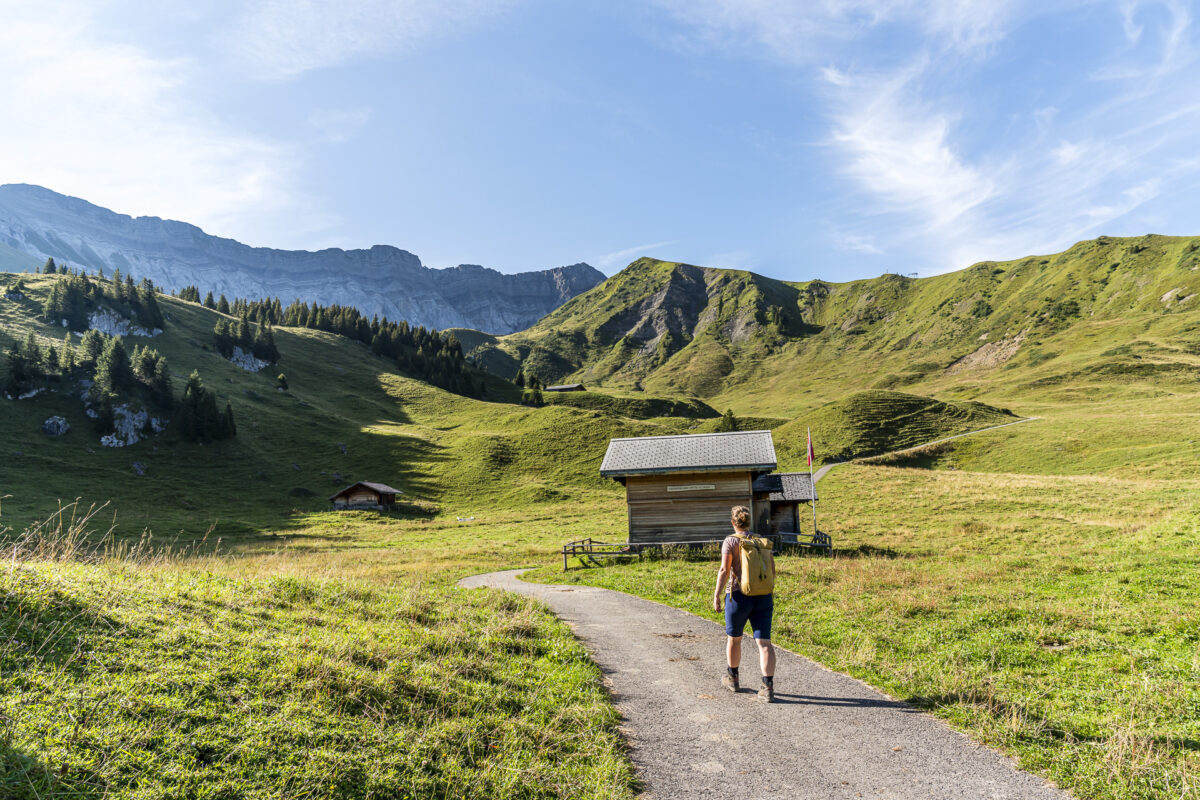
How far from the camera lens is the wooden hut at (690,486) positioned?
97.0 feet

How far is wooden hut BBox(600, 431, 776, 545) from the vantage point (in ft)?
97.0

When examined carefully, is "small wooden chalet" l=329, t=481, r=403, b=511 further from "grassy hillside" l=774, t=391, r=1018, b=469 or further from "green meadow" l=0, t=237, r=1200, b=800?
"grassy hillside" l=774, t=391, r=1018, b=469

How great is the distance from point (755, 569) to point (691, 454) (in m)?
22.6

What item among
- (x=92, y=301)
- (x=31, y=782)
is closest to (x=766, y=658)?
(x=31, y=782)

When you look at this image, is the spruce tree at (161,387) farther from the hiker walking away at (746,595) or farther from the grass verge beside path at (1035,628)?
the hiker walking away at (746,595)

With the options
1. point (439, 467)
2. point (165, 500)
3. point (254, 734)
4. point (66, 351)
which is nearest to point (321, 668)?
point (254, 734)

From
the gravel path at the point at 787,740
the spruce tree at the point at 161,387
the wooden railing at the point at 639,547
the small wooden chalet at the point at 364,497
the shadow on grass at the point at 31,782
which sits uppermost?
the spruce tree at the point at 161,387

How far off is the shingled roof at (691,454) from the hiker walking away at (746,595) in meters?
20.2

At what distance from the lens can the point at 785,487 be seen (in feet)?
111

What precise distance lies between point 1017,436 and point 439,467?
7829cm

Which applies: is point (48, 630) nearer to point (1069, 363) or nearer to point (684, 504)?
point (684, 504)

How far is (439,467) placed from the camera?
81.4 m

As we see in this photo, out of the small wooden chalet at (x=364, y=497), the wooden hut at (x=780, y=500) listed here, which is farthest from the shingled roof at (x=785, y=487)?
the small wooden chalet at (x=364, y=497)

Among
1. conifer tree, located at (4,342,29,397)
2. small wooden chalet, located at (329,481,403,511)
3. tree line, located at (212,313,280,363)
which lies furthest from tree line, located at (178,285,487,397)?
small wooden chalet, located at (329,481,403,511)
